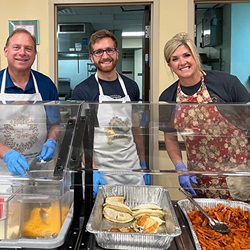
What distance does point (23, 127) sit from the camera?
4.42 feet

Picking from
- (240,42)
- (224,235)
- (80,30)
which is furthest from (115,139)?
(80,30)

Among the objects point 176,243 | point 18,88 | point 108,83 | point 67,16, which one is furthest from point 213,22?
point 176,243

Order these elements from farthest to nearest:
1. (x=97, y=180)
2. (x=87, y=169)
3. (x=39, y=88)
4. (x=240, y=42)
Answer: (x=240, y=42)
(x=39, y=88)
(x=97, y=180)
(x=87, y=169)

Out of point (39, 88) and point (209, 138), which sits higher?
point (39, 88)

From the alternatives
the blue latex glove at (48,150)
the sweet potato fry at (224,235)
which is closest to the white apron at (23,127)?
the blue latex glove at (48,150)

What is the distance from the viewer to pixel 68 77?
5180 millimetres

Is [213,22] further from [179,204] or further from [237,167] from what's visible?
[179,204]

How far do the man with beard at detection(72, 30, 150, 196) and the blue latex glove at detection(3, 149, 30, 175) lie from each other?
0.81 feet

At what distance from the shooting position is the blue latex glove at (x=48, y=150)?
111cm

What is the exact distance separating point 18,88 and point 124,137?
2.17 feet

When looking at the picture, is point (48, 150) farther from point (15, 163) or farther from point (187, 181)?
point (187, 181)

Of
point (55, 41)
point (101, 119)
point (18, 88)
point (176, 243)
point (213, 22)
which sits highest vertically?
point (213, 22)

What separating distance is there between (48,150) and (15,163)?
6.2 inches

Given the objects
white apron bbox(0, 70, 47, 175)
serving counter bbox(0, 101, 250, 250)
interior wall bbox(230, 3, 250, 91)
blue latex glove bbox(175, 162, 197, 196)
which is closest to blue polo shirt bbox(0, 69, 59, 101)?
white apron bbox(0, 70, 47, 175)
